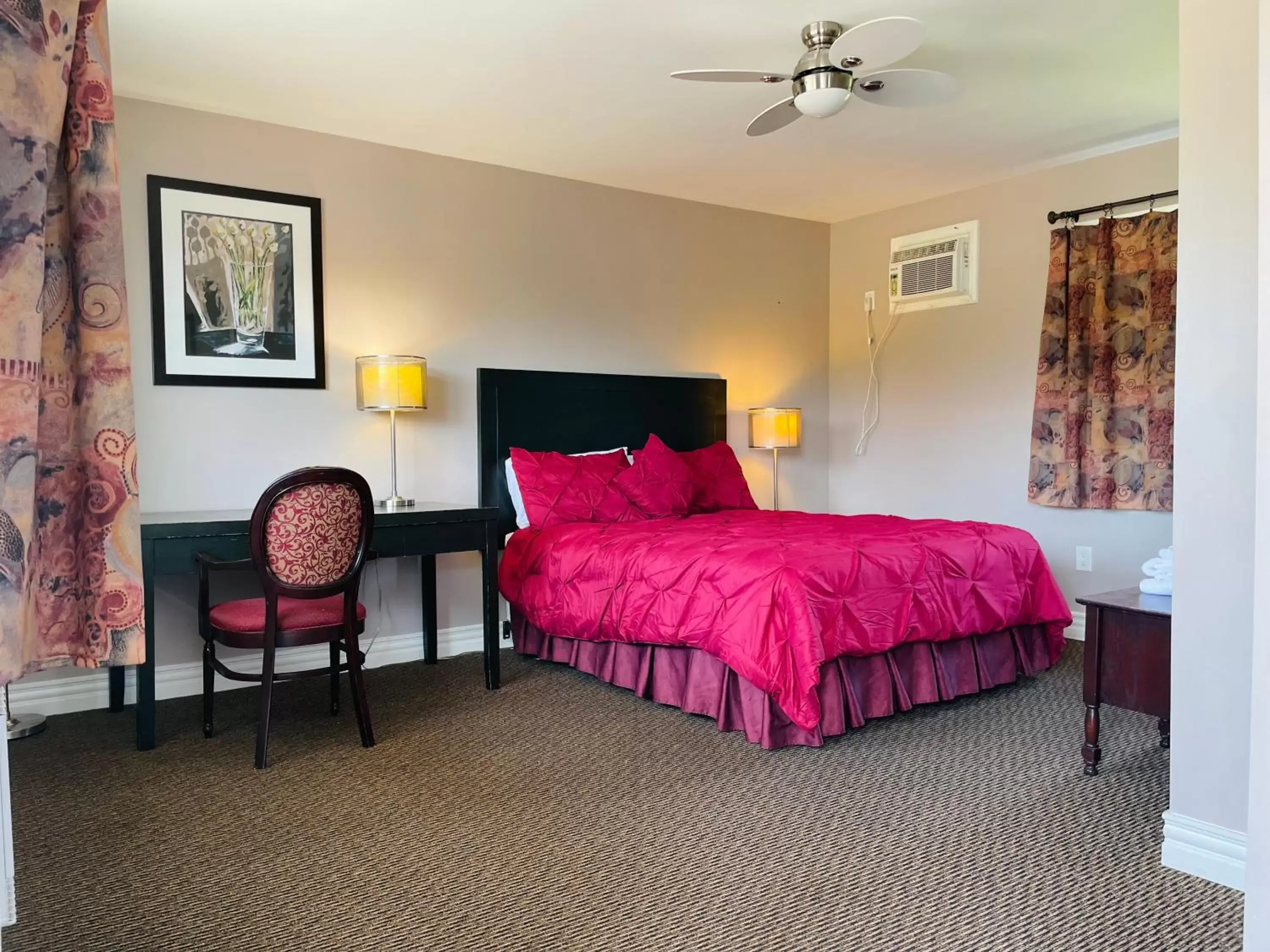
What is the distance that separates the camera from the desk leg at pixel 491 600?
3.71 metres

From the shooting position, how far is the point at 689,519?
429cm

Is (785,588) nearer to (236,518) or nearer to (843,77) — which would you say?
(843,77)

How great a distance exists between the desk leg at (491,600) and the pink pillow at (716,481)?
132 centimetres

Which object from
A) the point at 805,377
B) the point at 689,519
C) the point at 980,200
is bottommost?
the point at 689,519

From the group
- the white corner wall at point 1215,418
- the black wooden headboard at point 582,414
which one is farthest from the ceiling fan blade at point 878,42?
the black wooden headboard at point 582,414

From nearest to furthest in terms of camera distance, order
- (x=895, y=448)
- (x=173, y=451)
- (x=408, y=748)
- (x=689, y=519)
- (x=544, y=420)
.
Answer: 1. (x=408, y=748)
2. (x=173, y=451)
3. (x=689, y=519)
4. (x=544, y=420)
5. (x=895, y=448)

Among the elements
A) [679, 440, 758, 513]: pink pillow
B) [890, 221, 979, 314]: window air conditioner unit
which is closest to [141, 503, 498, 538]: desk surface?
[679, 440, 758, 513]: pink pillow

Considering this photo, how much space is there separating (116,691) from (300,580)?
118 cm

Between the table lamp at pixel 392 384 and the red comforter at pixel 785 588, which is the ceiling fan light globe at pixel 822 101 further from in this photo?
the table lamp at pixel 392 384

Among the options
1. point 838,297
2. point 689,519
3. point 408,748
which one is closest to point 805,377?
point 838,297

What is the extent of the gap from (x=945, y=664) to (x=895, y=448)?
7.69ft

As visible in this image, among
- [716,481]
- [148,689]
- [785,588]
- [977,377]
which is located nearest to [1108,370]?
[977,377]

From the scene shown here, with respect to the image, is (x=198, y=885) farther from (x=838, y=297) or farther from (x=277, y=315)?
(x=838, y=297)

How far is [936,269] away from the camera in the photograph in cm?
521
